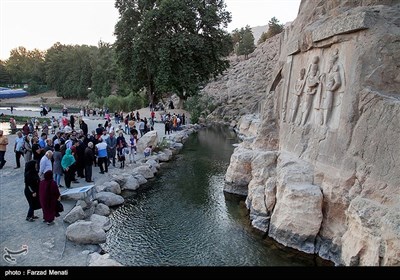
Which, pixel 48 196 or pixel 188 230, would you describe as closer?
pixel 48 196

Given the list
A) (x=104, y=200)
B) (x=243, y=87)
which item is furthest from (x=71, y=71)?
(x=104, y=200)

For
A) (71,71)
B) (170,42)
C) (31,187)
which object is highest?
(170,42)

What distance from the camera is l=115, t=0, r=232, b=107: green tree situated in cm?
3309

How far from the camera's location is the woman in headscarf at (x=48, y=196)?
9.70 metres

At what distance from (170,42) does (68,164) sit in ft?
74.9

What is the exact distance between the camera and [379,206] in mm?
8086

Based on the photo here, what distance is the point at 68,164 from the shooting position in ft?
42.5

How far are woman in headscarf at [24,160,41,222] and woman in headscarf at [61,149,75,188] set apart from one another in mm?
2863

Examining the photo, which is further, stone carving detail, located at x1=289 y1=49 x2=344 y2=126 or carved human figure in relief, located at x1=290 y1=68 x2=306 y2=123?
carved human figure in relief, located at x1=290 y1=68 x2=306 y2=123

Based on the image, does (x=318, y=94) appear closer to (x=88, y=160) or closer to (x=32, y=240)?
(x=88, y=160)

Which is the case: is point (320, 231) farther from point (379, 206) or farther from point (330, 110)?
point (330, 110)

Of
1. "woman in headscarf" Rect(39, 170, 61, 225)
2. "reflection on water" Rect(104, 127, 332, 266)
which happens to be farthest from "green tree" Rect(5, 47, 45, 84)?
"woman in headscarf" Rect(39, 170, 61, 225)

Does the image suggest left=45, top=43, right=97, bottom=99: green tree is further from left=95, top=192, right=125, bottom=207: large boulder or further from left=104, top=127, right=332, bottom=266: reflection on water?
left=95, top=192, right=125, bottom=207: large boulder

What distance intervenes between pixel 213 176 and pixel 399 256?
11894 mm
